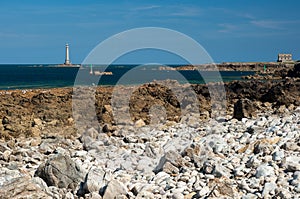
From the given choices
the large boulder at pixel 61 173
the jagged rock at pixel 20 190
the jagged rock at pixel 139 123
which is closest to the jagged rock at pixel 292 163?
the large boulder at pixel 61 173

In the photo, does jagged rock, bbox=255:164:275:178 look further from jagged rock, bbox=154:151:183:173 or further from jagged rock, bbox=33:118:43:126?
jagged rock, bbox=33:118:43:126

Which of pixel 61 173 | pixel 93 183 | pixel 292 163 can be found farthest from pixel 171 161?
pixel 292 163

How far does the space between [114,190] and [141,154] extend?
115 inches

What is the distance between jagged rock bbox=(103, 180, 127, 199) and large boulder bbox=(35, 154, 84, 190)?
92cm

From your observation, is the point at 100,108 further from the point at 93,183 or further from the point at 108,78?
the point at 108,78

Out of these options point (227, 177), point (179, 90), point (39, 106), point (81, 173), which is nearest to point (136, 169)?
point (81, 173)

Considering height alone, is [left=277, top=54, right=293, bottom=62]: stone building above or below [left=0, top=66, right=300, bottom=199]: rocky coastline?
above

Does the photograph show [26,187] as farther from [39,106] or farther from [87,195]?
[39,106]

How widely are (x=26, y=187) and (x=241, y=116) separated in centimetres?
913

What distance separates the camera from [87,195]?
7.64 meters

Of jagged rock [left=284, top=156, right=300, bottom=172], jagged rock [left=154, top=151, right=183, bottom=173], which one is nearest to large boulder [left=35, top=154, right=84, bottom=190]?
jagged rock [left=154, top=151, right=183, bottom=173]

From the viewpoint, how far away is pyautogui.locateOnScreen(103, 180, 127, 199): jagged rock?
7.33 m

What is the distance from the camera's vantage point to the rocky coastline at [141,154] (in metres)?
7.52

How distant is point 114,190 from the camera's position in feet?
24.3
